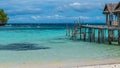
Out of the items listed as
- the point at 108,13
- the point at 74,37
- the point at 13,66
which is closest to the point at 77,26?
the point at 74,37

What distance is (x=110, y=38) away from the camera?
3834cm

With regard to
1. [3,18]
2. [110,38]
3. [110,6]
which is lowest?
[3,18]

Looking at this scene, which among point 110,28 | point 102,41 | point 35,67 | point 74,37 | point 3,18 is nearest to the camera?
point 35,67

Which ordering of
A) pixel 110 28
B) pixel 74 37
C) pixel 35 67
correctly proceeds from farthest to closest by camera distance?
pixel 74 37 → pixel 110 28 → pixel 35 67

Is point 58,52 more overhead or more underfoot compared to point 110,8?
more underfoot

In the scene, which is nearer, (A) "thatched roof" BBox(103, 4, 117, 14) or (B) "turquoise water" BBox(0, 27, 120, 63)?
(B) "turquoise water" BBox(0, 27, 120, 63)

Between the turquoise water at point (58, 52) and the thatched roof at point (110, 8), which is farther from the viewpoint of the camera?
the thatched roof at point (110, 8)

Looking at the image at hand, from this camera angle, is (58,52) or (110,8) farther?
(110,8)

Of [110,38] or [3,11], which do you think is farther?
[3,11]

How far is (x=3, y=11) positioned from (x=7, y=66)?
116525 millimetres

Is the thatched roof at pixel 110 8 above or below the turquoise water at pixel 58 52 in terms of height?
above

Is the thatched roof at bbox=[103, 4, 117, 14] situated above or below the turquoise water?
above

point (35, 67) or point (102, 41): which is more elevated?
point (35, 67)

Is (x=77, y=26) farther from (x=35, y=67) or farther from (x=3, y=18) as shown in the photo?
(x=3, y=18)
